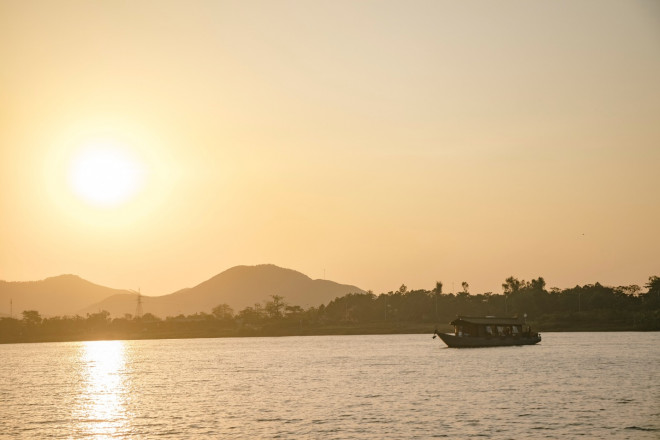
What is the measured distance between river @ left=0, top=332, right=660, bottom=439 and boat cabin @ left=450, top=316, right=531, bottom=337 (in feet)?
128

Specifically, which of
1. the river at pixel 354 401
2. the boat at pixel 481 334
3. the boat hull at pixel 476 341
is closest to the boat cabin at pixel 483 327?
the boat at pixel 481 334

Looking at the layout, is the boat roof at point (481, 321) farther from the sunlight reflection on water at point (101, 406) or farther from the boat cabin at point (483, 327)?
the sunlight reflection on water at point (101, 406)

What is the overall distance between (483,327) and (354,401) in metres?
101

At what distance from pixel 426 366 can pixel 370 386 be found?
31472 mm

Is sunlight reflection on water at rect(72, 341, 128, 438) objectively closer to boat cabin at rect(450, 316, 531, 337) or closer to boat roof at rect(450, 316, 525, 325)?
boat roof at rect(450, 316, 525, 325)

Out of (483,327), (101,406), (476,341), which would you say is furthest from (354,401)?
(483,327)

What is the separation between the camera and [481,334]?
559 feet

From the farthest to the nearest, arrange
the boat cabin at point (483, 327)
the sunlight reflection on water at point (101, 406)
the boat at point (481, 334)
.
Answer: the boat at point (481, 334) < the boat cabin at point (483, 327) < the sunlight reflection on water at point (101, 406)

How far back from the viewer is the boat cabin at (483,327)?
167875mm

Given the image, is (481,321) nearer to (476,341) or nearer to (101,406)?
(476,341)

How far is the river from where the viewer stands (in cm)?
5866

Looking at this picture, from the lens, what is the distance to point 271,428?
59938mm

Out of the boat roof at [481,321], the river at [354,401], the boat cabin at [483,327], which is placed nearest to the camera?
the river at [354,401]

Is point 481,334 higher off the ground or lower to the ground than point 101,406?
higher
